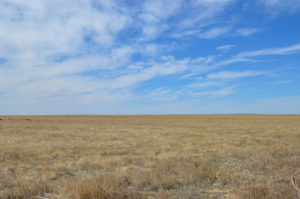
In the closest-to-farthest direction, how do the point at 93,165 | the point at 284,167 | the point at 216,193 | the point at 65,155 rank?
1. the point at 216,193
2. the point at 284,167
3. the point at 93,165
4. the point at 65,155

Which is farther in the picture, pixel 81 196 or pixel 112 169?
pixel 112 169

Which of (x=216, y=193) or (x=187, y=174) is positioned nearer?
(x=216, y=193)

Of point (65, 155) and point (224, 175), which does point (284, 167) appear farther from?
point (65, 155)

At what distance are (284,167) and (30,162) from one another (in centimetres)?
1141

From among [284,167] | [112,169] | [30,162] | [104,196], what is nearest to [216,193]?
[104,196]

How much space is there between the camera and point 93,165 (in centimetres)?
1058

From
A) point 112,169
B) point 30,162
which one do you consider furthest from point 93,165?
point 30,162

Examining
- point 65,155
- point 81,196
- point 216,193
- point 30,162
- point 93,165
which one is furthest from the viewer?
point 65,155

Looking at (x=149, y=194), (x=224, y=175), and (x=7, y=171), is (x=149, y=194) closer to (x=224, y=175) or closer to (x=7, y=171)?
(x=224, y=175)

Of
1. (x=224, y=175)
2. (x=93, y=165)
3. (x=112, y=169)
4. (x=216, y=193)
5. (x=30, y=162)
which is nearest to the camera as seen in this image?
(x=216, y=193)

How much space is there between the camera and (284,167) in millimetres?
8883

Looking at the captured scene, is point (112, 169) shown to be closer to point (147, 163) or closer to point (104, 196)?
point (147, 163)

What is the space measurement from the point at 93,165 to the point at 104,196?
17.7 ft

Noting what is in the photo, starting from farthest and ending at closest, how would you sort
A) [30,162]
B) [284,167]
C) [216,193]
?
[30,162] < [284,167] < [216,193]
